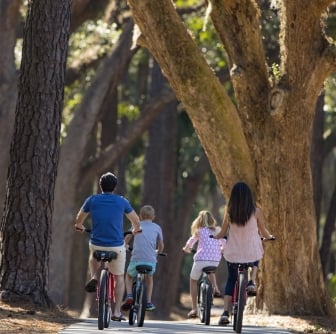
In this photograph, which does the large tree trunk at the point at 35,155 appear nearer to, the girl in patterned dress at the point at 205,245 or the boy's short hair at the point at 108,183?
the girl in patterned dress at the point at 205,245

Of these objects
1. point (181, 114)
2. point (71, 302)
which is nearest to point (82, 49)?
point (181, 114)

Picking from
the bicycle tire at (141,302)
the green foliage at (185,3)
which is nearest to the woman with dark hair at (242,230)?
the bicycle tire at (141,302)

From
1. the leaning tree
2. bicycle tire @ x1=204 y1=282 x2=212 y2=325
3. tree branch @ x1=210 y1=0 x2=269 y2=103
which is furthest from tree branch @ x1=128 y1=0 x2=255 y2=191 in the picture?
bicycle tire @ x1=204 y1=282 x2=212 y2=325

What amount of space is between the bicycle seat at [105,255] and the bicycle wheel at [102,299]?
0.14 metres

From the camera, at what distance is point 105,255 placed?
1284cm

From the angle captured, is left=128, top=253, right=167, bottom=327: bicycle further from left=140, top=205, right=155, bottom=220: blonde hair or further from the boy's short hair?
the boy's short hair

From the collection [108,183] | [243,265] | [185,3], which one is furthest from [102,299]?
[185,3]

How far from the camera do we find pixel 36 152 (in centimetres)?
1552

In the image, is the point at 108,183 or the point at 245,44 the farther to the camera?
the point at 245,44

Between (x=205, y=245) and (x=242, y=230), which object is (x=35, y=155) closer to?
(x=205, y=245)

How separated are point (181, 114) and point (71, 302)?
6.74 metres

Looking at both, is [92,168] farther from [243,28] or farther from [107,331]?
[107,331]

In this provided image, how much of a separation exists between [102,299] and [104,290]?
3.9 inches

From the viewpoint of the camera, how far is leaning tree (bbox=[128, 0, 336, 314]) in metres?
17.3
